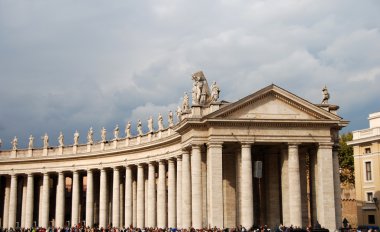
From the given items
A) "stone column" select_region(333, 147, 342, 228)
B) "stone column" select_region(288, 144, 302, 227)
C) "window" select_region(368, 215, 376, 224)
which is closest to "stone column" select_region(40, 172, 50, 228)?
"stone column" select_region(288, 144, 302, 227)

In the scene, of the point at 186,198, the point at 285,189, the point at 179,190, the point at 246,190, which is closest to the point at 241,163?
the point at 246,190

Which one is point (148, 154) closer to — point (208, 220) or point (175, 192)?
point (175, 192)

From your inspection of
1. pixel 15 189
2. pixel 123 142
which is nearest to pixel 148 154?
pixel 123 142

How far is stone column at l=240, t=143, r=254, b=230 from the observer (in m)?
68.6

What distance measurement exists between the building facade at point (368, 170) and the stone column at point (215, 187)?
3233 cm

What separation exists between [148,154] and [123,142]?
8.20m

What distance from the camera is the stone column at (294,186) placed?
7019cm

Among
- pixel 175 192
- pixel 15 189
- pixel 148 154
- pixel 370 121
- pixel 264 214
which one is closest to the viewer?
pixel 264 214

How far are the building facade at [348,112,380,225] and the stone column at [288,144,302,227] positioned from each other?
25.1 m

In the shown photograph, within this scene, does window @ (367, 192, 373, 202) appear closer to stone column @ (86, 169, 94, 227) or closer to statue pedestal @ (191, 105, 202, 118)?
statue pedestal @ (191, 105, 202, 118)

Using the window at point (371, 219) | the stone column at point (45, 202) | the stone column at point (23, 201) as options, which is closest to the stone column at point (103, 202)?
the stone column at point (45, 202)

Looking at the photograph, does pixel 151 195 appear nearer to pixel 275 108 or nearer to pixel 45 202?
pixel 45 202

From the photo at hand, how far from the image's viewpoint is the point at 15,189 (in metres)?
105

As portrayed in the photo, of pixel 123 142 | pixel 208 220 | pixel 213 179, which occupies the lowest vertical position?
pixel 208 220
